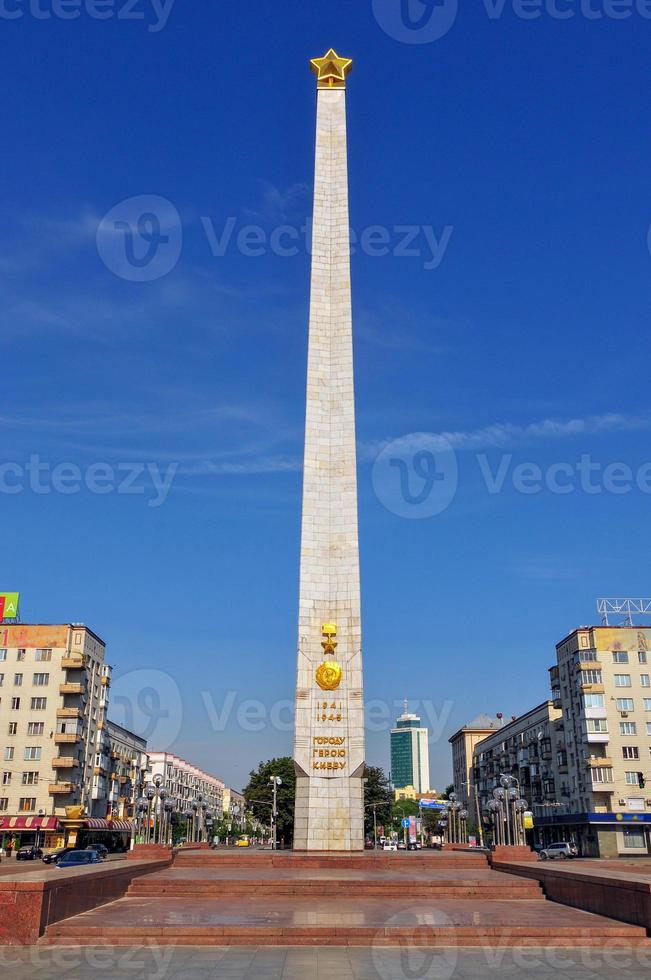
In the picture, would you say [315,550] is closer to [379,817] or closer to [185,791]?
[379,817]

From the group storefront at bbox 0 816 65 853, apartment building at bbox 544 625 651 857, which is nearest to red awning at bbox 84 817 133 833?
storefront at bbox 0 816 65 853

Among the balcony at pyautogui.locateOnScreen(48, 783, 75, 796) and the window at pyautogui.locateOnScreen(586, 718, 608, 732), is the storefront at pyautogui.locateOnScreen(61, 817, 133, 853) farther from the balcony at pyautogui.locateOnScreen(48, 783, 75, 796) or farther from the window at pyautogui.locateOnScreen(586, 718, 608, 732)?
the window at pyautogui.locateOnScreen(586, 718, 608, 732)

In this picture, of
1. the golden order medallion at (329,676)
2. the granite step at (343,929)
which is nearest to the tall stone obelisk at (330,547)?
the golden order medallion at (329,676)

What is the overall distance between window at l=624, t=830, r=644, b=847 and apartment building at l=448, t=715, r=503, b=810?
160 ft

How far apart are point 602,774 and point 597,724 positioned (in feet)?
10.9

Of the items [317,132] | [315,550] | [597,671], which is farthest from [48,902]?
[597,671]

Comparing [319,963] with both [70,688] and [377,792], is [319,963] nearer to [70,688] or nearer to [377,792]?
[70,688]

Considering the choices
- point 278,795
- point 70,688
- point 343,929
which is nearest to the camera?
point 343,929

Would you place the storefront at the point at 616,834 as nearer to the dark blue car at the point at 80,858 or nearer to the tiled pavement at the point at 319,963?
the dark blue car at the point at 80,858

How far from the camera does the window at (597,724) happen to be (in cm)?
5656

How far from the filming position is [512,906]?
14500 millimetres

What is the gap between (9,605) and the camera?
197ft

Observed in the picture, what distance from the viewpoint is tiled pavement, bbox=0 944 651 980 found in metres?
9.14

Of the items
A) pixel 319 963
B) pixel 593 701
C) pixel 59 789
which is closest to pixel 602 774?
pixel 593 701
